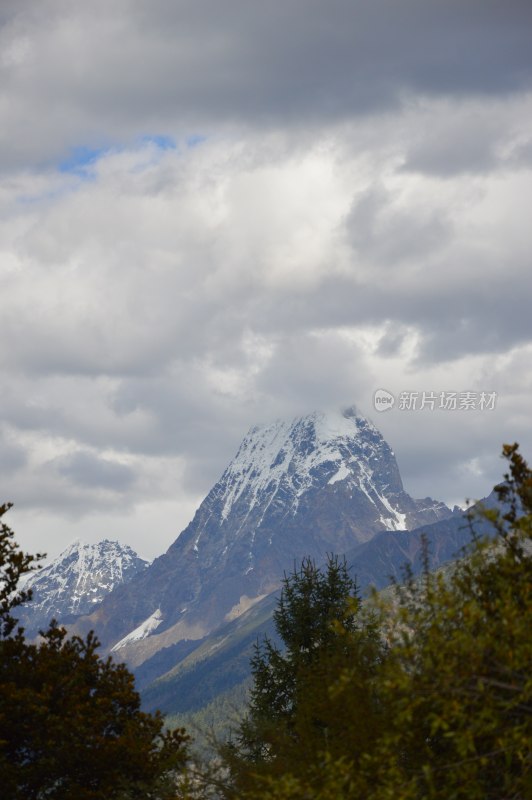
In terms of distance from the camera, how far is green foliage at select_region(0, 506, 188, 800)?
106 ft

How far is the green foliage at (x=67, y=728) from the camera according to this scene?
32.4m

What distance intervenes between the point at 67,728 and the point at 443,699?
59.6 ft

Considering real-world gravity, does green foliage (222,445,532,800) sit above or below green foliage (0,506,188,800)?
below

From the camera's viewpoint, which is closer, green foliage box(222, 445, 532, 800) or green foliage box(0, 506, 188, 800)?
green foliage box(222, 445, 532, 800)

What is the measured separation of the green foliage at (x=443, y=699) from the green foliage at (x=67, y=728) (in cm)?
946

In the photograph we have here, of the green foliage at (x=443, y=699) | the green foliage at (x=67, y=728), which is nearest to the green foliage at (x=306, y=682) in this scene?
the green foliage at (x=443, y=699)

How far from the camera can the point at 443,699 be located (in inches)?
698

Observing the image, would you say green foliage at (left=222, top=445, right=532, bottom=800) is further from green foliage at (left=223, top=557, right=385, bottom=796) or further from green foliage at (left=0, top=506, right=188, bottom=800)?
green foliage at (left=0, top=506, right=188, bottom=800)

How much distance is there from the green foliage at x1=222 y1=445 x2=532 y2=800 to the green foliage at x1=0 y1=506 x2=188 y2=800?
31.0ft

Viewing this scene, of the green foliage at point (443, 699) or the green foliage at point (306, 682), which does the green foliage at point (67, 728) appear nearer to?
the green foliage at point (306, 682)

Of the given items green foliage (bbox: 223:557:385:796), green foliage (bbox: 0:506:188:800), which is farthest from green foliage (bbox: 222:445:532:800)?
green foliage (bbox: 0:506:188:800)

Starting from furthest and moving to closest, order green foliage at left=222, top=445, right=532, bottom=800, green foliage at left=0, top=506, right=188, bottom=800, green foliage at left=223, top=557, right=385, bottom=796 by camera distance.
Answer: green foliage at left=0, top=506, right=188, bottom=800
green foliage at left=223, top=557, right=385, bottom=796
green foliage at left=222, top=445, right=532, bottom=800

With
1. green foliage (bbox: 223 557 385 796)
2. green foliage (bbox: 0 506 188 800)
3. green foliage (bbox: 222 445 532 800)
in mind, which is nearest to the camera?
green foliage (bbox: 222 445 532 800)

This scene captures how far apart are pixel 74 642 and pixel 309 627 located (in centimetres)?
1195
